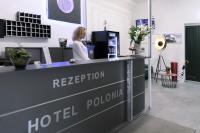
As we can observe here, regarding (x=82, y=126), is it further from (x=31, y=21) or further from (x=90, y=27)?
(x=90, y=27)

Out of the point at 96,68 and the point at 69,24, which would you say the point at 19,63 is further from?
the point at 69,24

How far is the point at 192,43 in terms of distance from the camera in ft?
27.7

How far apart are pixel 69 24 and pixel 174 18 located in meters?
4.45

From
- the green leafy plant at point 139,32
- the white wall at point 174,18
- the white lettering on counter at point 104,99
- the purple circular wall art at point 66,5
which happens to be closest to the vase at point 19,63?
the white lettering on counter at point 104,99

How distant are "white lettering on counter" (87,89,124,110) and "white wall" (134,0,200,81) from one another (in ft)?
18.7

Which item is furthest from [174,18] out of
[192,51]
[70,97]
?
[70,97]

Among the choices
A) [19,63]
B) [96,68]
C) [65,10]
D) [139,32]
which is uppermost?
[65,10]

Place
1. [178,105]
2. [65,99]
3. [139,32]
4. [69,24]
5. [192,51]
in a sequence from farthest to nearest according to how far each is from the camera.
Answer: [192,51]
[69,24]
[178,105]
[139,32]
[65,99]

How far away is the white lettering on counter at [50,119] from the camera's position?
2268 millimetres

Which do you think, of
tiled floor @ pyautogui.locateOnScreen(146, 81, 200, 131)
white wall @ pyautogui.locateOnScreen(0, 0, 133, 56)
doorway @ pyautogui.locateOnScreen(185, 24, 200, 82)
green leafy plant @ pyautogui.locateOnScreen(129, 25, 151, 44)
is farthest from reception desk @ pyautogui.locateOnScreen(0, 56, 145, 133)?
doorway @ pyautogui.locateOnScreen(185, 24, 200, 82)

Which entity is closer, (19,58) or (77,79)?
(19,58)

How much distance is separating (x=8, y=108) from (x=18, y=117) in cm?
15

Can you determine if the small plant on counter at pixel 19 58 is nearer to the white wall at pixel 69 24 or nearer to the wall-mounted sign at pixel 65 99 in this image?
the wall-mounted sign at pixel 65 99

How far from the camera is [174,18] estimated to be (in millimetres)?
8758
